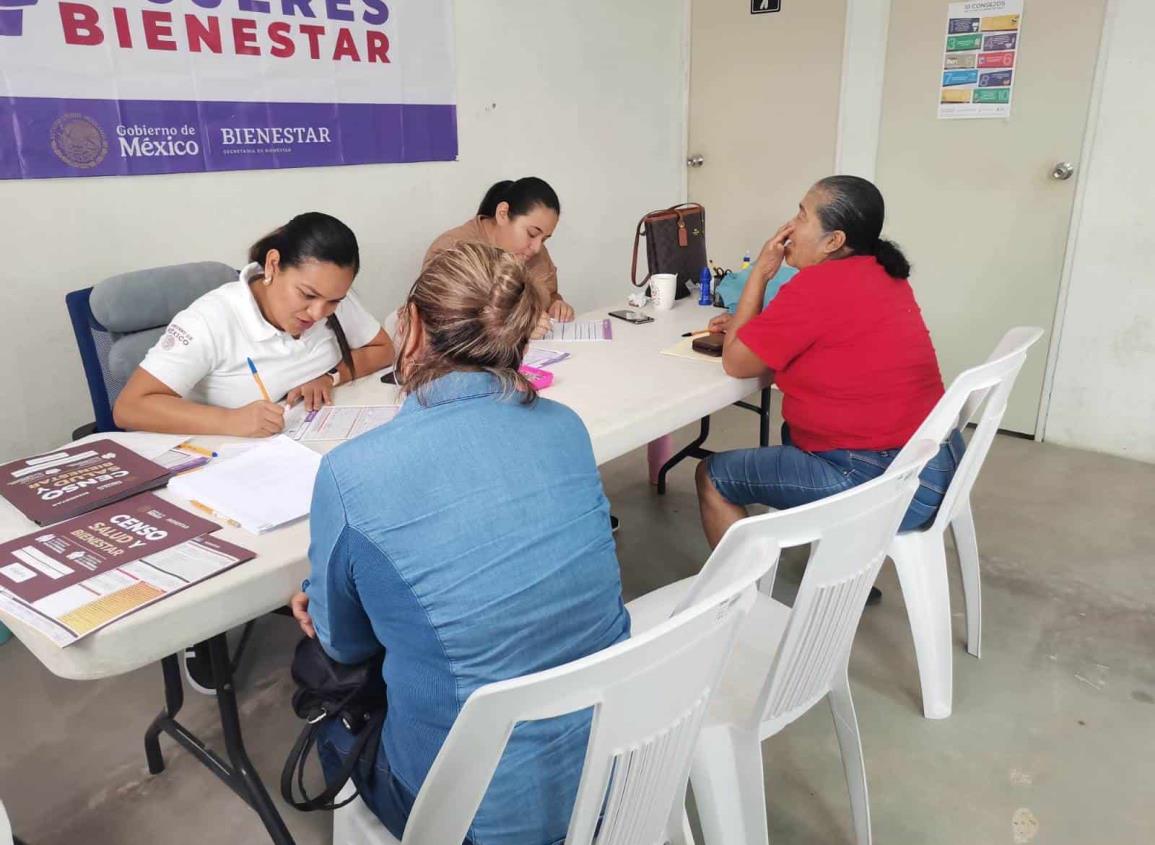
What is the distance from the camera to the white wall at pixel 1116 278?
3.07 meters

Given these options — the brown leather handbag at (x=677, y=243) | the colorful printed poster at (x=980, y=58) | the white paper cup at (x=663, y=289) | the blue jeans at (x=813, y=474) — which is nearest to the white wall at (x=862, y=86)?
the colorful printed poster at (x=980, y=58)

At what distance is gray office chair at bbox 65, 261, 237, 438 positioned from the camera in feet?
6.52

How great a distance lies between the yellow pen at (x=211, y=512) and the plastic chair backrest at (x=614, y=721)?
592 mm

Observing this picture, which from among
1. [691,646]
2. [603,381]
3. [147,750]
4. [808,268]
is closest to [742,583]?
[691,646]

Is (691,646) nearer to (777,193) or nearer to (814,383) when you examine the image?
(814,383)

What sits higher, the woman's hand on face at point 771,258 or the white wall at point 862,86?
the white wall at point 862,86

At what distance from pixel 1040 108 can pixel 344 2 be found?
2.69 m

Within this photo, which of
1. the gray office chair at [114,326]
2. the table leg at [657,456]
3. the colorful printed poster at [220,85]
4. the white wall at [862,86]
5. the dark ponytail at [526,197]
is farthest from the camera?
the white wall at [862,86]

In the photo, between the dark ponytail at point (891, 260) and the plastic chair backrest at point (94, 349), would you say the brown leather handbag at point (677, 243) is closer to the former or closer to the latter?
the dark ponytail at point (891, 260)

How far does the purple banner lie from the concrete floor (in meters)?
1.41

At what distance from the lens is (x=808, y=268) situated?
79.0 inches

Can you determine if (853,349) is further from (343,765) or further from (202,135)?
(202,135)

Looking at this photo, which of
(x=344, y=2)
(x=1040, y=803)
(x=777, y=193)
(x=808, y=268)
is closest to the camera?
(x=1040, y=803)

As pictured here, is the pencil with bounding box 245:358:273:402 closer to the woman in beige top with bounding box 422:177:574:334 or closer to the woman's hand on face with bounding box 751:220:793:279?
the woman in beige top with bounding box 422:177:574:334
